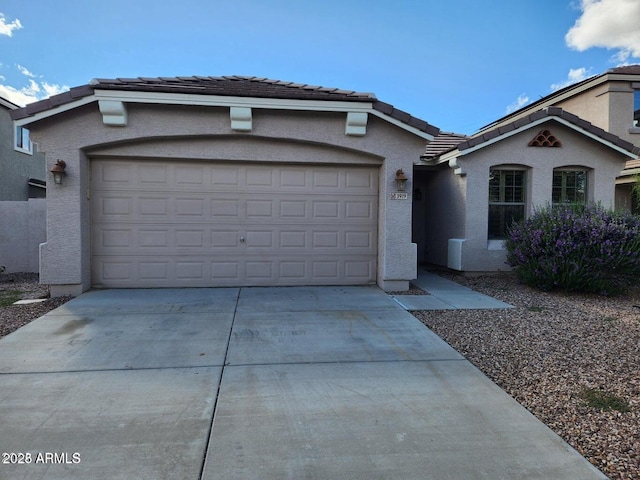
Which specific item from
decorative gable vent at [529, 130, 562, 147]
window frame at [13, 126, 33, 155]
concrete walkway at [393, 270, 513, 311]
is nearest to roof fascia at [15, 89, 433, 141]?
concrete walkway at [393, 270, 513, 311]

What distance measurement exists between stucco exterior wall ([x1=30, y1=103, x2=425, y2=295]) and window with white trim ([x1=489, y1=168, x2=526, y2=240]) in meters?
3.05

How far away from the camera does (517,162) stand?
9.65 metres

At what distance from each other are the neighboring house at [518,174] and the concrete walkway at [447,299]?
1.55m

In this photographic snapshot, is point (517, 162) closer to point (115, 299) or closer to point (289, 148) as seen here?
point (289, 148)

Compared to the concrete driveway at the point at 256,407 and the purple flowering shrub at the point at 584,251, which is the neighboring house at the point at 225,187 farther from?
the purple flowering shrub at the point at 584,251

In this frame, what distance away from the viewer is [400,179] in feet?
25.8

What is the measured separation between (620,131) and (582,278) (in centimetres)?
1026

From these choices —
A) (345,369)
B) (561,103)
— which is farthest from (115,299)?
(561,103)

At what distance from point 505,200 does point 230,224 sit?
22.8 ft

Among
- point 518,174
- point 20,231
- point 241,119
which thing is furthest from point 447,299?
point 20,231

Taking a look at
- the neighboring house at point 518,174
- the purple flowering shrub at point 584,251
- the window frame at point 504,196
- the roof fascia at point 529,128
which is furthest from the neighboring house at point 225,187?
the window frame at point 504,196

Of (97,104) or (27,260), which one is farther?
(27,260)

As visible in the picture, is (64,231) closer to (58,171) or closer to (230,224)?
(58,171)

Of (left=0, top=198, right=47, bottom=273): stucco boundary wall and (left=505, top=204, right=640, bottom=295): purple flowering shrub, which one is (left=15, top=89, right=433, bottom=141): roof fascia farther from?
(left=0, top=198, right=47, bottom=273): stucco boundary wall
